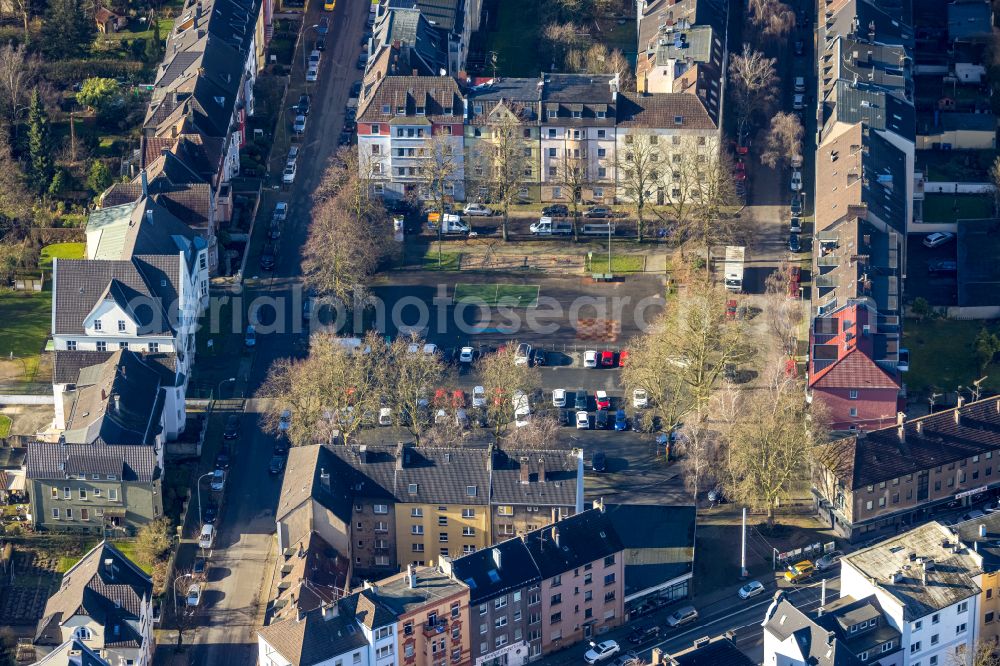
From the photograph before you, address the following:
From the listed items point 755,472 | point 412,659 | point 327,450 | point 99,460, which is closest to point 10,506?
point 99,460

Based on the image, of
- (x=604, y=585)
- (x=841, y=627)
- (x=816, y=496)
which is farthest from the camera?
(x=816, y=496)

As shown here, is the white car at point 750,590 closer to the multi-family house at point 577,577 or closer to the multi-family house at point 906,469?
the multi-family house at point 577,577

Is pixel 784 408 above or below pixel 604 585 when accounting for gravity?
above

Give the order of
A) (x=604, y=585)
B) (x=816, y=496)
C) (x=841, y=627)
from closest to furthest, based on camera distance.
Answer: (x=841, y=627), (x=604, y=585), (x=816, y=496)

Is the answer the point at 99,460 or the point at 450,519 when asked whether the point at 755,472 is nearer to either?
the point at 450,519

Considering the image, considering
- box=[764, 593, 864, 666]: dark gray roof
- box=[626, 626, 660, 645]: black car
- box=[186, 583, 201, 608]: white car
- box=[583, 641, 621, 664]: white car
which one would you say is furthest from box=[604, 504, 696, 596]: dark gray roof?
box=[186, 583, 201, 608]: white car

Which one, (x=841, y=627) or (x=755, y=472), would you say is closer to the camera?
(x=841, y=627)

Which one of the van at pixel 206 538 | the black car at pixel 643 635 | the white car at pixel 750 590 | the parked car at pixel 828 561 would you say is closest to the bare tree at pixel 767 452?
the parked car at pixel 828 561
